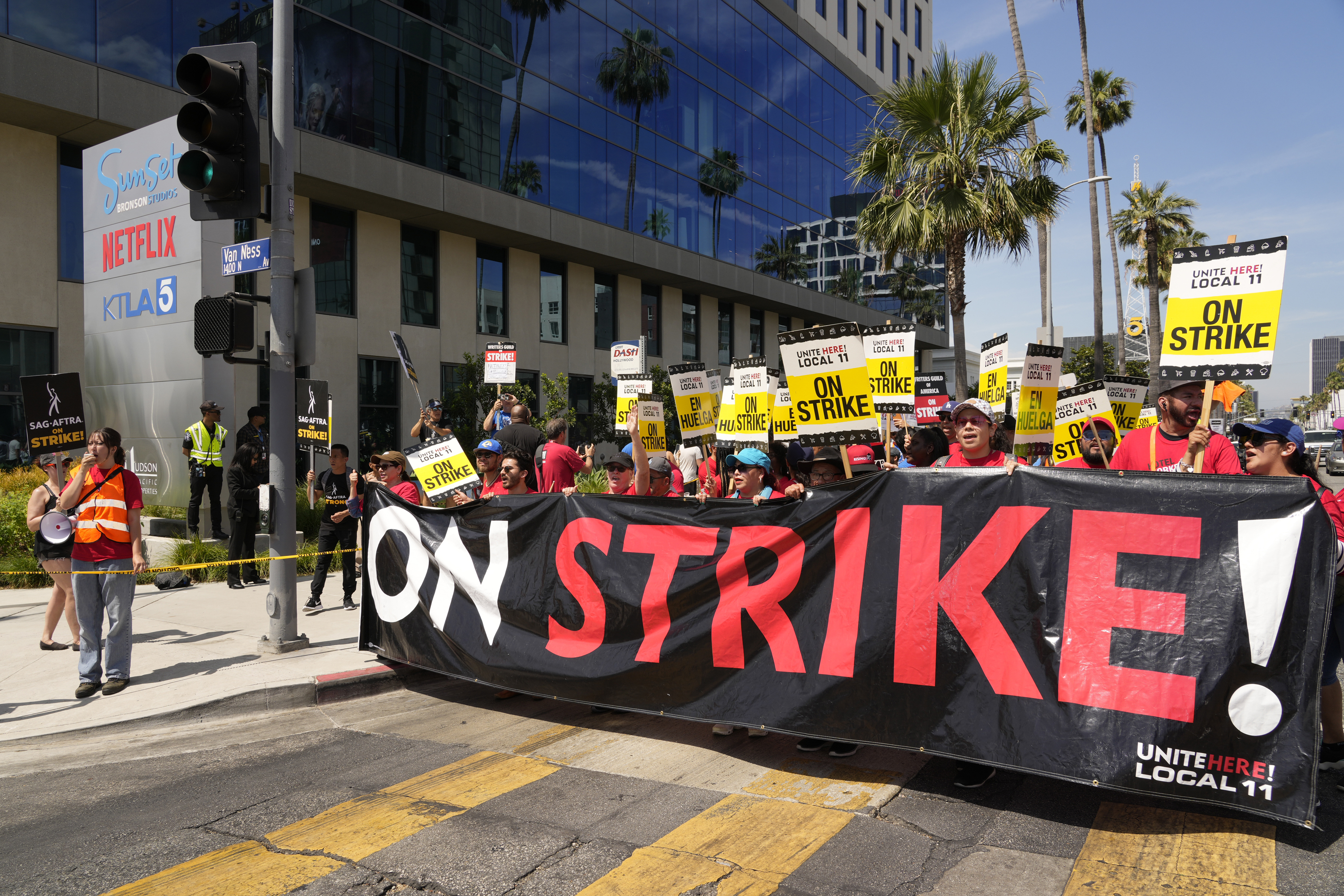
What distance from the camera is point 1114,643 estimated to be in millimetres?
4082

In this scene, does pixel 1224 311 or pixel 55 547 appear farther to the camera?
pixel 55 547

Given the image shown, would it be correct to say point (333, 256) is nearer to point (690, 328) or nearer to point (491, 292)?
point (491, 292)

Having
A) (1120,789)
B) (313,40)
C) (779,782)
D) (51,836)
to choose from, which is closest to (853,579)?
(779,782)

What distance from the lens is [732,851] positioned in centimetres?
391

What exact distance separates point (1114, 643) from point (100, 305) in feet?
46.9

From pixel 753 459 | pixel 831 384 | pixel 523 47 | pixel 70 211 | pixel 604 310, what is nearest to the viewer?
pixel 753 459

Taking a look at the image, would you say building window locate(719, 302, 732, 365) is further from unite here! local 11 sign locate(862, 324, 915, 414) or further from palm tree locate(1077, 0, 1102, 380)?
unite here! local 11 sign locate(862, 324, 915, 414)

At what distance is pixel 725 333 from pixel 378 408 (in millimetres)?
17473

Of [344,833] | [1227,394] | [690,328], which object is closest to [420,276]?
[690,328]

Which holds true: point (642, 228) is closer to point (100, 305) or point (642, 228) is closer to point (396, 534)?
point (100, 305)

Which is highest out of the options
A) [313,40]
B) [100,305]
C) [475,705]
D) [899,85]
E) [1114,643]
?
[313,40]

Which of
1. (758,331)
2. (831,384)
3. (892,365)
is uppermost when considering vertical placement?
(758,331)

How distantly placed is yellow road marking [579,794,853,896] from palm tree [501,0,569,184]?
831 inches

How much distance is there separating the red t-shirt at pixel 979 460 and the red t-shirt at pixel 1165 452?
88 cm
